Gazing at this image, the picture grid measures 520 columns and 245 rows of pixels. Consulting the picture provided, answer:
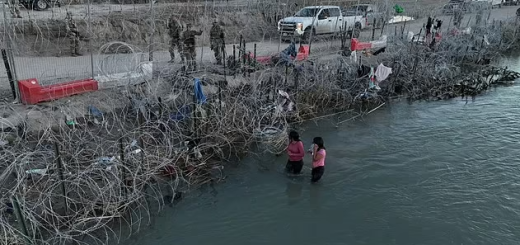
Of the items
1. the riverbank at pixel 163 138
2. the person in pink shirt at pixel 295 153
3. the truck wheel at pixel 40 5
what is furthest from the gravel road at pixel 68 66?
the truck wheel at pixel 40 5

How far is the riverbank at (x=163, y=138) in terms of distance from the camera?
7.49 m

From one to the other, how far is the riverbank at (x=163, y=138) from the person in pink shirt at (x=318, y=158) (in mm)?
1981

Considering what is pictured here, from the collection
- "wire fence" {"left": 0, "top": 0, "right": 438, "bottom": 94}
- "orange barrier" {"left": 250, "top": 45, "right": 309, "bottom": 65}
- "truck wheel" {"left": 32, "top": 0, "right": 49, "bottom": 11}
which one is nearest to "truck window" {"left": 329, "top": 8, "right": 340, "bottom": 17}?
"wire fence" {"left": 0, "top": 0, "right": 438, "bottom": 94}

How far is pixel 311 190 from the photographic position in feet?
32.0

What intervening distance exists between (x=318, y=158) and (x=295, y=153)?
63 centimetres

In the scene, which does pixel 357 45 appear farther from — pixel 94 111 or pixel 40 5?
pixel 40 5

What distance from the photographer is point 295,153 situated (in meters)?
9.80

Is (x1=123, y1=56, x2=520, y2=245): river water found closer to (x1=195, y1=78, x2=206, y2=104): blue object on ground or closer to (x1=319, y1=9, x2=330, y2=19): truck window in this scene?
(x1=195, y1=78, x2=206, y2=104): blue object on ground

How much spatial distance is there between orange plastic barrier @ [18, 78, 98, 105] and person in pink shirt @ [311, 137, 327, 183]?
284 inches

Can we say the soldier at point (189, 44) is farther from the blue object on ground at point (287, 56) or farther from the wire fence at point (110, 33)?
the blue object on ground at point (287, 56)

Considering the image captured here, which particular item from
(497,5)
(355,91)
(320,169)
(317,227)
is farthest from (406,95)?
(497,5)

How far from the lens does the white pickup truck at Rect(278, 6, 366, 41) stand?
70.2 ft

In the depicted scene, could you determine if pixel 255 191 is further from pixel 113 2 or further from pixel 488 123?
pixel 113 2

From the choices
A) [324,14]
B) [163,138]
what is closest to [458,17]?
[324,14]
